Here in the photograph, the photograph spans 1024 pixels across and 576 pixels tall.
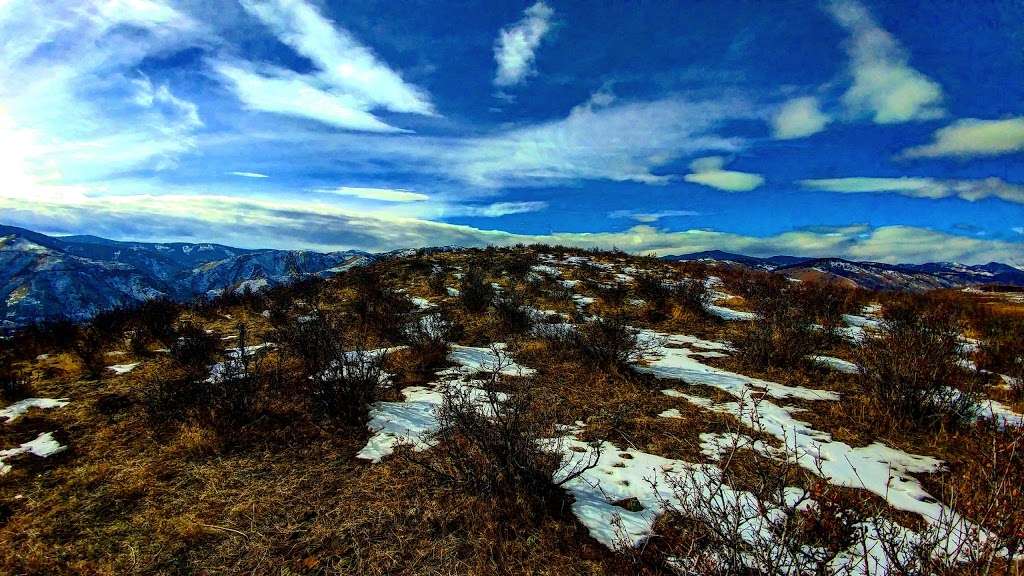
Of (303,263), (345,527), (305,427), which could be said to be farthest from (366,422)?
(303,263)

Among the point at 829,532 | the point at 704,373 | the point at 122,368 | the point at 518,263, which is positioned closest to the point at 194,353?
the point at 122,368

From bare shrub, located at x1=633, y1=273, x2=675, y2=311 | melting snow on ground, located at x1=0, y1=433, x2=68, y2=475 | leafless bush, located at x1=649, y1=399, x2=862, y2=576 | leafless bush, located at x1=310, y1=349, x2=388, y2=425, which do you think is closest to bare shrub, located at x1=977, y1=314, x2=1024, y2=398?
leafless bush, located at x1=649, y1=399, x2=862, y2=576

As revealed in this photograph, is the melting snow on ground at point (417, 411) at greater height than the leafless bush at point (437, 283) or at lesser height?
lesser

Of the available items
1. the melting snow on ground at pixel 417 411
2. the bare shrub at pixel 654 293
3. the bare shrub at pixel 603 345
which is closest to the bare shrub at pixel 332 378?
the melting snow on ground at pixel 417 411

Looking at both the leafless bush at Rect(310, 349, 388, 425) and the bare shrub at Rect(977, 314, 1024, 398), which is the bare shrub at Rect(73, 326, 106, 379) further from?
the bare shrub at Rect(977, 314, 1024, 398)

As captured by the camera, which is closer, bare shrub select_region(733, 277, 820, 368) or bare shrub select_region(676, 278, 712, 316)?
bare shrub select_region(733, 277, 820, 368)

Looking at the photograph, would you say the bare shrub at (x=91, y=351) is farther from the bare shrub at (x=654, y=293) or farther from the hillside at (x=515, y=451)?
the bare shrub at (x=654, y=293)
